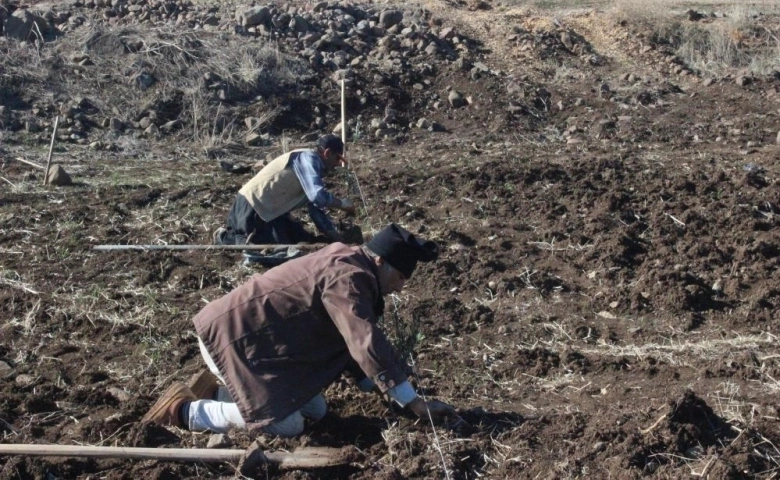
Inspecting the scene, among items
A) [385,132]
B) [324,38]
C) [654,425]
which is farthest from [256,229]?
[324,38]

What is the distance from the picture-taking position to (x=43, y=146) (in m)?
12.0

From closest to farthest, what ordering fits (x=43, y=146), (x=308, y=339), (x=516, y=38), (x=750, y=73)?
(x=308, y=339) → (x=43, y=146) → (x=750, y=73) → (x=516, y=38)

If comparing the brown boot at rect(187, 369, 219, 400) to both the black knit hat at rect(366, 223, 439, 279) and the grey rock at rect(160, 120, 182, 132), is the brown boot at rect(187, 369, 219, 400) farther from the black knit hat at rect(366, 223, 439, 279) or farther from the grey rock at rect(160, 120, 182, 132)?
the grey rock at rect(160, 120, 182, 132)

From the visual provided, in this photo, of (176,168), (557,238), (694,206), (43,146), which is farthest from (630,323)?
(43,146)

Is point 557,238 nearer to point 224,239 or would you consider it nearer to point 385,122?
point 224,239

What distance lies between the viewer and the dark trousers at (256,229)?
791 centimetres

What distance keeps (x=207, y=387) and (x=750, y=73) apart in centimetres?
A: 1030

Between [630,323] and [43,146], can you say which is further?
[43,146]

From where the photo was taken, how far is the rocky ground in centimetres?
506

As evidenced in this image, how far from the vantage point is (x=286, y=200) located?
7.80m

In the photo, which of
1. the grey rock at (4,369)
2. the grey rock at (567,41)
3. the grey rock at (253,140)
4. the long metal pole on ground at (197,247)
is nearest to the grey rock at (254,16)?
the grey rock at (253,140)

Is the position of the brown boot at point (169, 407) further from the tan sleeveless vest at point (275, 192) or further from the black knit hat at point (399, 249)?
the tan sleeveless vest at point (275, 192)

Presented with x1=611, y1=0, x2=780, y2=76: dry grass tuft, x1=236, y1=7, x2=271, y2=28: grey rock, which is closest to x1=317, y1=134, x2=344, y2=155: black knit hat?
x1=236, y1=7, x2=271, y2=28: grey rock

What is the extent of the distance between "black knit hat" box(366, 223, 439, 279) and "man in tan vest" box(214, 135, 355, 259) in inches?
110
